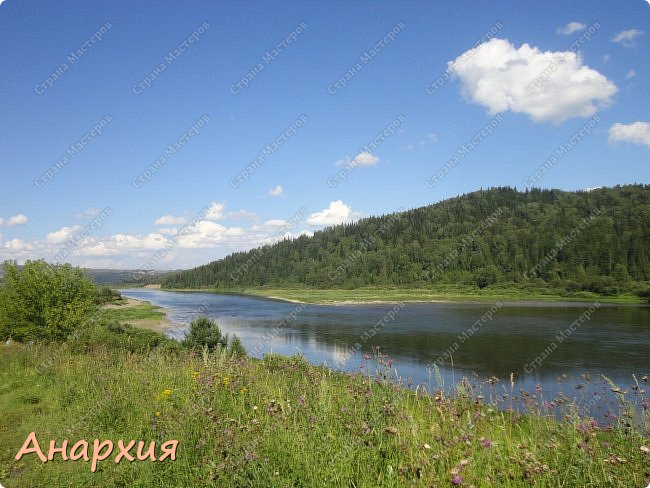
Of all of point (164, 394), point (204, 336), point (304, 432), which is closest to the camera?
point (304, 432)

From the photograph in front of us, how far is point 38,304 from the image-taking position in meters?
20.6

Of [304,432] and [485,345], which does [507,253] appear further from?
[304,432]

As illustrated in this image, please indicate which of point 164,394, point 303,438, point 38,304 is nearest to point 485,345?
point 38,304

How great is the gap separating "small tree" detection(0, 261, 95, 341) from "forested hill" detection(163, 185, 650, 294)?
106 m

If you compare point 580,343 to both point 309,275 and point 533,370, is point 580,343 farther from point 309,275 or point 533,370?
point 309,275

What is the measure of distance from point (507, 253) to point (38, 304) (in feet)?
466

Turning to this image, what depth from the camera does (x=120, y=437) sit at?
585 centimetres

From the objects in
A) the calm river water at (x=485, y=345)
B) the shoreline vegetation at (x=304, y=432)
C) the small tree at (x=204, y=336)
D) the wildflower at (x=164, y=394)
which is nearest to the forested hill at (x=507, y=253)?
the calm river water at (x=485, y=345)

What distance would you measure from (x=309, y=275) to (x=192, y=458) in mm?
161550

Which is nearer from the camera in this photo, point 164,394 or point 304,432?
point 304,432

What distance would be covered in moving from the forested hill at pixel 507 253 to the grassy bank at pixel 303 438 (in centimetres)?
10857

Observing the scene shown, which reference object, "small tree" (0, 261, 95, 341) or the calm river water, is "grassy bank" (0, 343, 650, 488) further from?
"small tree" (0, 261, 95, 341)

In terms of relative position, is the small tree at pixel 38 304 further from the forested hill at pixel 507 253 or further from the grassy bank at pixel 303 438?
the forested hill at pixel 507 253

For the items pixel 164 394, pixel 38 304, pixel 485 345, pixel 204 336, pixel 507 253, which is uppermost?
pixel 507 253
